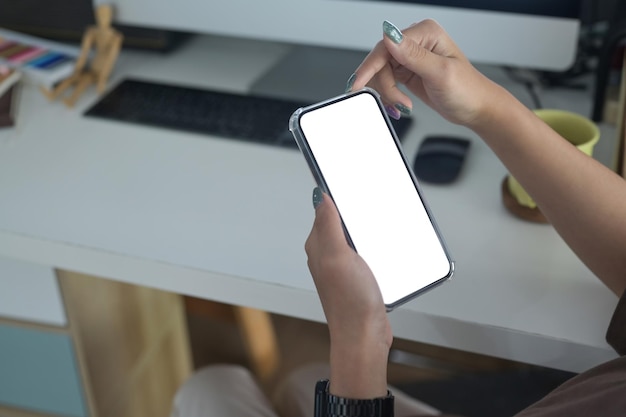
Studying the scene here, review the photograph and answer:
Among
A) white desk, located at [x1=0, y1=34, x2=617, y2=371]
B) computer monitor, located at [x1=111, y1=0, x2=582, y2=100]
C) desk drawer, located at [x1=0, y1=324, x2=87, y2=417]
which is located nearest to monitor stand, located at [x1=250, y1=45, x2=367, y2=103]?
computer monitor, located at [x1=111, y1=0, x2=582, y2=100]

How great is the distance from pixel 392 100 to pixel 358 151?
0.09 m

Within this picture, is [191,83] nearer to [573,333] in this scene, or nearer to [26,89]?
[26,89]

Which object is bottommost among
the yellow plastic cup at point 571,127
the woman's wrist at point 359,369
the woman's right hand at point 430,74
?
the woman's wrist at point 359,369

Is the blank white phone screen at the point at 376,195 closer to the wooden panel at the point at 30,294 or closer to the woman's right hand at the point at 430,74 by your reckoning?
the woman's right hand at the point at 430,74

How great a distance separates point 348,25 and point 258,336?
0.49 meters

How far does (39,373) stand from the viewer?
968mm

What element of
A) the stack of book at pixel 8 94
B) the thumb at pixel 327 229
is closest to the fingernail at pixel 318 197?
the thumb at pixel 327 229

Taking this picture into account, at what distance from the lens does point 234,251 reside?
757mm

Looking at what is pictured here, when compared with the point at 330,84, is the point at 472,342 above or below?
below

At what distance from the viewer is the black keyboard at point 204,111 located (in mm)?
950

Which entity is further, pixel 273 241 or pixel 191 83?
pixel 191 83

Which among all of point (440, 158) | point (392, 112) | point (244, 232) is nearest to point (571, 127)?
point (440, 158)

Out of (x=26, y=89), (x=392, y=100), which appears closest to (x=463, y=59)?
(x=392, y=100)

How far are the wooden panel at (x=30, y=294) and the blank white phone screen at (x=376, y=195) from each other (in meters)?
0.41
